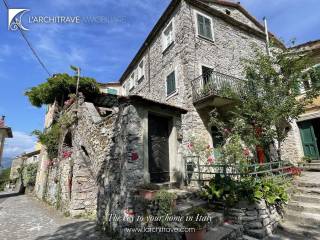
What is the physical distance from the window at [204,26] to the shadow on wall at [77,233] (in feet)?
34.2

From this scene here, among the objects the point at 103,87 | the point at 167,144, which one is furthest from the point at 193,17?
the point at 103,87

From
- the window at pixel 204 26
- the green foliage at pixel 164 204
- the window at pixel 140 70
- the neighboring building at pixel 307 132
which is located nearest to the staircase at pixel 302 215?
the green foliage at pixel 164 204

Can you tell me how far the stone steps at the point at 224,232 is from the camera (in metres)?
4.05

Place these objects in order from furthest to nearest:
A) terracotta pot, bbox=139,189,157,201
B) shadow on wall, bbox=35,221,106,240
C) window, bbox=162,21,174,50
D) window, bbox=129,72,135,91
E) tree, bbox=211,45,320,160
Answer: window, bbox=129,72,135,91 < window, bbox=162,21,174,50 < tree, bbox=211,45,320,160 < shadow on wall, bbox=35,221,106,240 < terracotta pot, bbox=139,189,157,201

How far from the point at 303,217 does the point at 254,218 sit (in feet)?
5.29

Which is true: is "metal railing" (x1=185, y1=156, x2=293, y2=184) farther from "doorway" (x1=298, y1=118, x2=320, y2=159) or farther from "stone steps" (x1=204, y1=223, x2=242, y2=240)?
"doorway" (x1=298, y1=118, x2=320, y2=159)

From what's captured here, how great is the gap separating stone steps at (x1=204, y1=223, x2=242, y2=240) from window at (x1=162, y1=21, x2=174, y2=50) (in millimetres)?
9873

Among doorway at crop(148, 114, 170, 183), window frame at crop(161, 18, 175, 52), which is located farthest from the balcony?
doorway at crop(148, 114, 170, 183)

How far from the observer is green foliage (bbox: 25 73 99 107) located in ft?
43.6

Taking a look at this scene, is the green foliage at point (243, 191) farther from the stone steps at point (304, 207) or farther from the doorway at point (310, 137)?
the doorway at point (310, 137)

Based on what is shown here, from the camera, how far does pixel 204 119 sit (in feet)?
32.7

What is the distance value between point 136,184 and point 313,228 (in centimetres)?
448

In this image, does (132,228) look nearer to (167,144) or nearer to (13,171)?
(167,144)

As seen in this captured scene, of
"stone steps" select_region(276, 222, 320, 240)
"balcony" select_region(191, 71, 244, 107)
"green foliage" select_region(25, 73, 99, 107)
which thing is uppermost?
"green foliage" select_region(25, 73, 99, 107)
